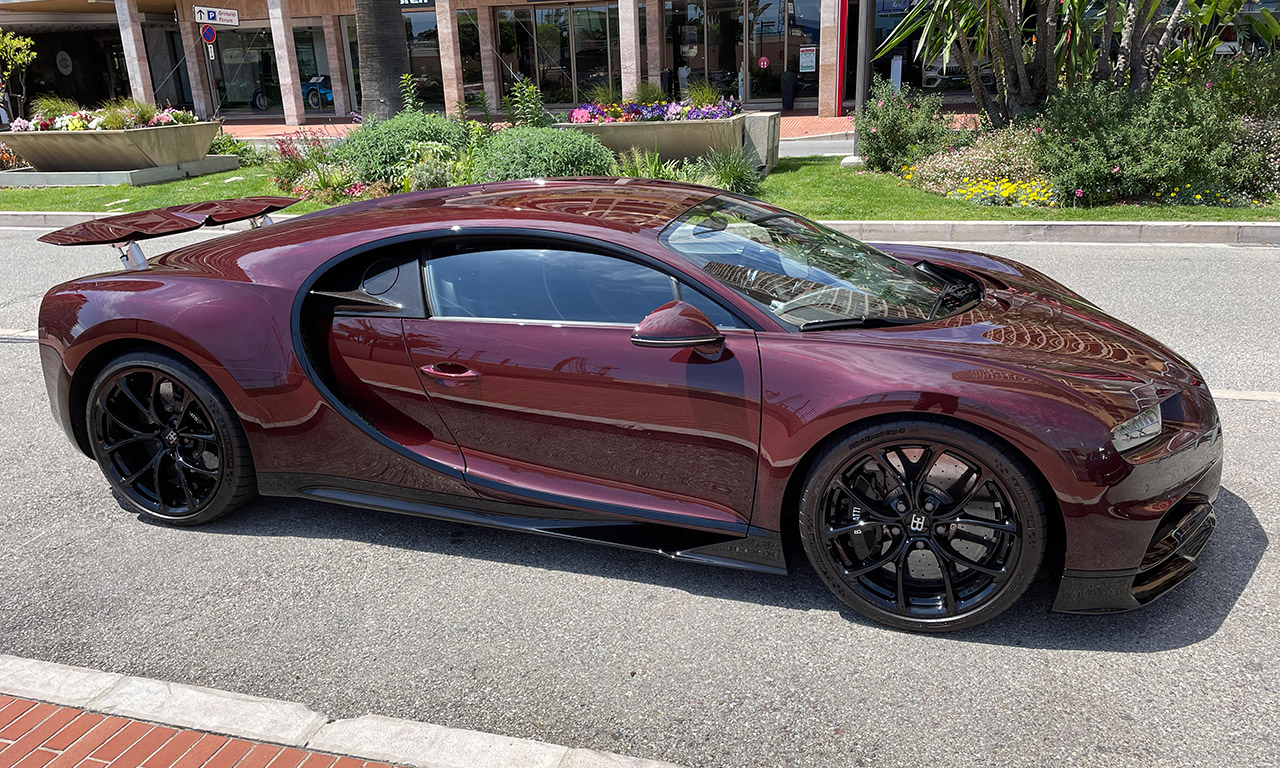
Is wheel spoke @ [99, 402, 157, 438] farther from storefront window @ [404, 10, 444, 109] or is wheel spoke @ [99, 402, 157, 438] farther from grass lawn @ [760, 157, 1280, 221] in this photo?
storefront window @ [404, 10, 444, 109]

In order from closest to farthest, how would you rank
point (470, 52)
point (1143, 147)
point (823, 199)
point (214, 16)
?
point (1143, 147), point (823, 199), point (214, 16), point (470, 52)

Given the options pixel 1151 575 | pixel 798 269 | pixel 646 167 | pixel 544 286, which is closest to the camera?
pixel 1151 575

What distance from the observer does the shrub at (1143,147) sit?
1021 cm

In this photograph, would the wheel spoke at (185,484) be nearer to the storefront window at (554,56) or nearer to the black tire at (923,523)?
the black tire at (923,523)

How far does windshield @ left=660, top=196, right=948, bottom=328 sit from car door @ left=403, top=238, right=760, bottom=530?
0.21 m

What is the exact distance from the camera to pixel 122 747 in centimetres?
264

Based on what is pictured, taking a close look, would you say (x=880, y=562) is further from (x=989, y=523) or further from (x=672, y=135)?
(x=672, y=135)

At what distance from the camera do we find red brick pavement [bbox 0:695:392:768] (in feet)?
8.43

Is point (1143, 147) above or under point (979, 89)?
under

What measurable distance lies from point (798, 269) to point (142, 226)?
3051 mm

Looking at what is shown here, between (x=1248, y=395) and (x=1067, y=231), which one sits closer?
(x=1248, y=395)

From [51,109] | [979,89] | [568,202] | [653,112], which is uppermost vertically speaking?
[51,109]

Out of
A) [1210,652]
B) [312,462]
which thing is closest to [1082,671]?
[1210,652]

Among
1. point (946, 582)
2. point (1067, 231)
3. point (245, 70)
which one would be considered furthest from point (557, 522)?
point (245, 70)
